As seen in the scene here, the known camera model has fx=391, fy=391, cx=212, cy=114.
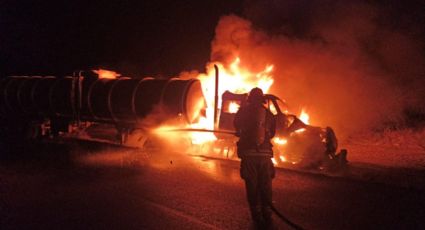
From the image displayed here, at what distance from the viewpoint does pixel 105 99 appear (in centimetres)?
1381

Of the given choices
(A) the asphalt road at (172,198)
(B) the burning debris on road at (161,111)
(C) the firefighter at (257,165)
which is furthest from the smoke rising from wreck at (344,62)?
(C) the firefighter at (257,165)

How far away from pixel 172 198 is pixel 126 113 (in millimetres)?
6763

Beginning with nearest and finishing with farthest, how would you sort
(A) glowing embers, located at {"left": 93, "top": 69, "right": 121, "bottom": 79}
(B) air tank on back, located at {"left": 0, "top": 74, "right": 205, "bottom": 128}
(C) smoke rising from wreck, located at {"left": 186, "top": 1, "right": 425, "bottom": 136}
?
(B) air tank on back, located at {"left": 0, "top": 74, "right": 205, "bottom": 128}, (A) glowing embers, located at {"left": 93, "top": 69, "right": 121, "bottom": 79}, (C) smoke rising from wreck, located at {"left": 186, "top": 1, "right": 425, "bottom": 136}

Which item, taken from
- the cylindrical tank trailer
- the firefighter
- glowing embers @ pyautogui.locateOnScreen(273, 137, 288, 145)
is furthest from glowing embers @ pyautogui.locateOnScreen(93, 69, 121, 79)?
the firefighter

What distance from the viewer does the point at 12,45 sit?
128 ft

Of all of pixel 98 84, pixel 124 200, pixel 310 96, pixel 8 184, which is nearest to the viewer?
pixel 124 200

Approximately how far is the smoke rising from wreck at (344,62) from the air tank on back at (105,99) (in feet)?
13.8

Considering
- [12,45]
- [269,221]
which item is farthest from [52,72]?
[269,221]

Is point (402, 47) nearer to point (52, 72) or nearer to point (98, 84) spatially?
point (98, 84)

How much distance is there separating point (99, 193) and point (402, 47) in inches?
582

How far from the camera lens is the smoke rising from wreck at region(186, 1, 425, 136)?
1700 cm

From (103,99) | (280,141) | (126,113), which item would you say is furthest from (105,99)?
(280,141)

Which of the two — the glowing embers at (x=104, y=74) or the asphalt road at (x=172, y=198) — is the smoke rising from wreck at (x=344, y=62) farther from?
the asphalt road at (x=172, y=198)

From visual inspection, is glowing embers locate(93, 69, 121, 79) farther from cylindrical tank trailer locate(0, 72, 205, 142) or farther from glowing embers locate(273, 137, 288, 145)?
glowing embers locate(273, 137, 288, 145)
